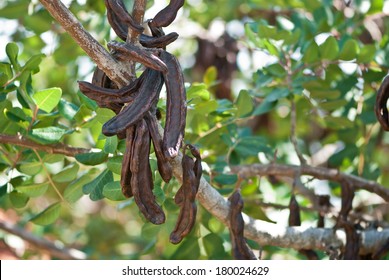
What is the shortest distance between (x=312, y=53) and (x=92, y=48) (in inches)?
23.9

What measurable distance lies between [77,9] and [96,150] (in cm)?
46

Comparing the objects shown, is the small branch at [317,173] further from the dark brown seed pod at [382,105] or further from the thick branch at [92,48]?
the thick branch at [92,48]

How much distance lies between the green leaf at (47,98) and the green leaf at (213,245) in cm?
41

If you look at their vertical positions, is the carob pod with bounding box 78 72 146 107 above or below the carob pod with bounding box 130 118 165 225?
above

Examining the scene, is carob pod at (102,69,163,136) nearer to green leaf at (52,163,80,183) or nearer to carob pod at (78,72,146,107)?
carob pod at (78,72,146,107)

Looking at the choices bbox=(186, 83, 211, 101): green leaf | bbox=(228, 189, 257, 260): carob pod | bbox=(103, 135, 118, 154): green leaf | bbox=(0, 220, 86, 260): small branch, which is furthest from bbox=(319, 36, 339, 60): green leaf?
bbox=(0, 220, 86, 260): small branch

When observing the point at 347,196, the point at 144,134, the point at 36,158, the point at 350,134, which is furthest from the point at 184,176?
the point at 350,134

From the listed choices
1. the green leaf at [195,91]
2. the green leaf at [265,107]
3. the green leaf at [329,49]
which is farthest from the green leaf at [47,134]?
the green leaf at [329,49]

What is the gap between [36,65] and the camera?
1.12 m

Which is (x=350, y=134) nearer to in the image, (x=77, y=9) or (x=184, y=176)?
(x=77, y=9)

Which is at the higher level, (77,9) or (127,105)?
(127,105)

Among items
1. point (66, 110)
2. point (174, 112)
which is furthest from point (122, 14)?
A: point (66, 110)

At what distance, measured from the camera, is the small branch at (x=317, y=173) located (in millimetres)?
1306

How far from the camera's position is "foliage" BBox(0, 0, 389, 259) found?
110 centimetres
